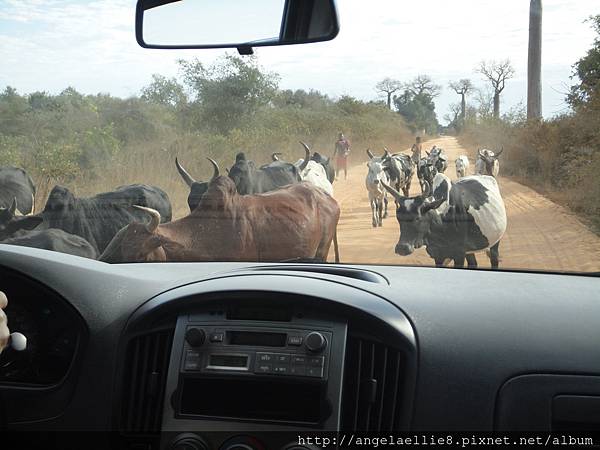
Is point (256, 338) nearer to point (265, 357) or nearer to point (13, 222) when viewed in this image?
point (265, 357)

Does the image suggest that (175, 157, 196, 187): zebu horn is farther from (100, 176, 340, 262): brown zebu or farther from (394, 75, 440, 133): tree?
(394, 75, 440, 133): tree

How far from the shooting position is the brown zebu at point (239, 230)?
193 inches

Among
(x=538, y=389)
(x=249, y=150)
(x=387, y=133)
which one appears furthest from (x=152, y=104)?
(x=538, y=389)

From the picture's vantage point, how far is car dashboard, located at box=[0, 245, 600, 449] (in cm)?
234

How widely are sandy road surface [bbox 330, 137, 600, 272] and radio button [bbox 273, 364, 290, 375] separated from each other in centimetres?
131

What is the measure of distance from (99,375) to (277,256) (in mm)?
2728

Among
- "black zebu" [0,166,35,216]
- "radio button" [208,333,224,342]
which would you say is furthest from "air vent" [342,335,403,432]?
"black zebu" [0,166,35,216]

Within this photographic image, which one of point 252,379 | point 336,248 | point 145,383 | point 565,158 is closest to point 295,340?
point 252,379

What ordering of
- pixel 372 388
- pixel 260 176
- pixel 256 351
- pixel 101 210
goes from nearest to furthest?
pixel 372 388 < pixel 256 351 < pixel 101 210 < pixel 260 176

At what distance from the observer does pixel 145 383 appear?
104 inches

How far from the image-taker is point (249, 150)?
5.90 meters

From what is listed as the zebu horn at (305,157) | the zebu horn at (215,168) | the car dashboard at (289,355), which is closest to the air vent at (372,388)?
the car dashboard at (289,355)

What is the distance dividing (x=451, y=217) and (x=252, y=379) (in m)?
3.30

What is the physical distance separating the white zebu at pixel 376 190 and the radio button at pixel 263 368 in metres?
3.16
